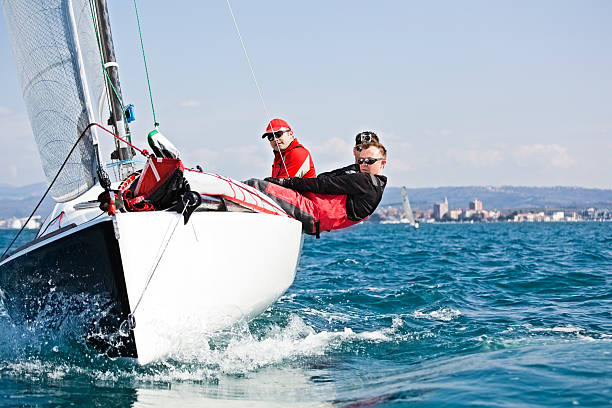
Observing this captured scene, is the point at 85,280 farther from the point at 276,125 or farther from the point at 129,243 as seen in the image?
the point at 276,125

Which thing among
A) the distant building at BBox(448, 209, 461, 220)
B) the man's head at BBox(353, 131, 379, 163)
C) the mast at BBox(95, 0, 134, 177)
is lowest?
the distant building at BBox(448, 209, 461, 220)

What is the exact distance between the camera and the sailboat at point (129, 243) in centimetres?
328

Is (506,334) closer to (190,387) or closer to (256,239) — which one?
(256,239)

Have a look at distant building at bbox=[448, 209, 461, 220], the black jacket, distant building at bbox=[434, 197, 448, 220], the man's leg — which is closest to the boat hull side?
the man's leg

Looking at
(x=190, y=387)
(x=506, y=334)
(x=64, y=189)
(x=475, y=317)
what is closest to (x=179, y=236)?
(x=190, y=387)

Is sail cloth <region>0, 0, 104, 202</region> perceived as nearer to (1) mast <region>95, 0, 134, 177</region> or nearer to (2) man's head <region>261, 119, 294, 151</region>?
(1) mast <region>95, 0, 134, 177</region>

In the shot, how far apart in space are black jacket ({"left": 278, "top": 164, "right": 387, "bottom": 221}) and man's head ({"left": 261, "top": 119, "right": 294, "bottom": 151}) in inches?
26.0

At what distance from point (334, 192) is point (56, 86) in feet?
7.12

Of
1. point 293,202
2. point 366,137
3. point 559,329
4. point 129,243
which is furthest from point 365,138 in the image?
point 129,243

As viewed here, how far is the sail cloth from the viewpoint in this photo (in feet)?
14.9

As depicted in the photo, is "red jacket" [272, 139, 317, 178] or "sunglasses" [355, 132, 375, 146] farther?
"red jacket" [272, 139, 317, 178]

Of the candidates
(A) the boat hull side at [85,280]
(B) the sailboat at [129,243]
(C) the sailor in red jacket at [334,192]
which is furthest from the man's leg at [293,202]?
(A) the boat hull side at [85,280]

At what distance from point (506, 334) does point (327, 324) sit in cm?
138

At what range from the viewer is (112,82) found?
539 cm
